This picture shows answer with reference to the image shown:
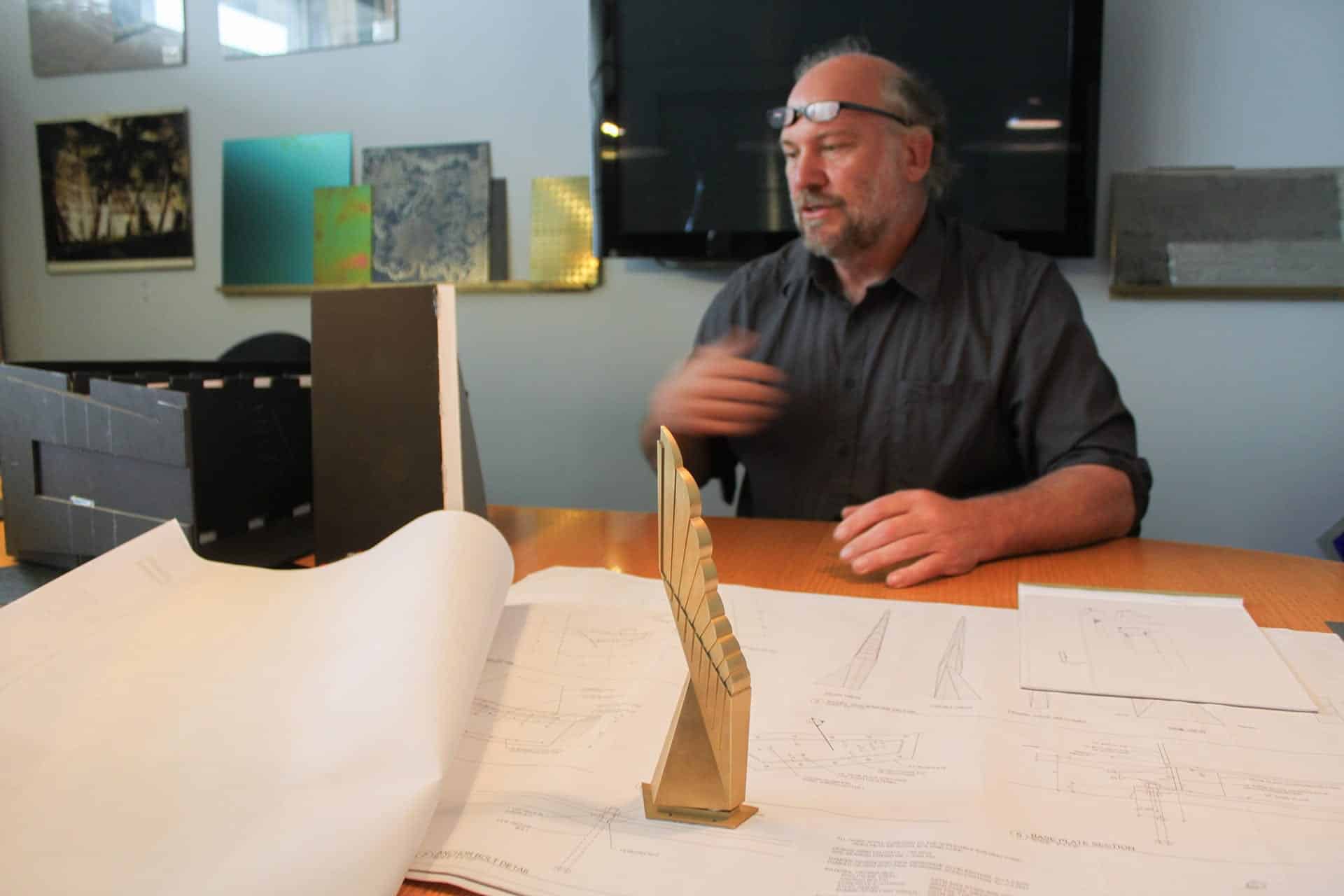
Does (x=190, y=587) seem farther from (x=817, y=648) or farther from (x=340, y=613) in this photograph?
(x=817, y=648)

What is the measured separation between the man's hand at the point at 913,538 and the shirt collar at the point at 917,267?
60cm

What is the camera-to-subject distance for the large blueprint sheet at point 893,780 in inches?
15.9

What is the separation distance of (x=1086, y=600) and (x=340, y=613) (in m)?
0.60

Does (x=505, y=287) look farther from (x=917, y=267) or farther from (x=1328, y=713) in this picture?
(x=1328, y=713)

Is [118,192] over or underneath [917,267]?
over

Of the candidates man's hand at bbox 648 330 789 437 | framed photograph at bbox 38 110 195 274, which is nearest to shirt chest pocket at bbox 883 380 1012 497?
man's hand at bbox 648 330 789 437

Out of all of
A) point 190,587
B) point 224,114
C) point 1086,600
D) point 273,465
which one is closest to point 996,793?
point 1086,600

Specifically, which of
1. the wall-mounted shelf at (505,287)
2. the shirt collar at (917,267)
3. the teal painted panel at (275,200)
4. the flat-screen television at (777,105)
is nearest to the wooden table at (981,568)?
the shirt collar at (917,267)

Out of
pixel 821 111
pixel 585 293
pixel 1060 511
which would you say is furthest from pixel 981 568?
pixel 585 293

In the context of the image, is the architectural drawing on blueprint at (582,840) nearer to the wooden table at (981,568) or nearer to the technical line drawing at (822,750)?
the technical line drawing at (822,750)

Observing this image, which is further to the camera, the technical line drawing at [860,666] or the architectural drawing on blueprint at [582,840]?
the technical line drawing at [860,666]

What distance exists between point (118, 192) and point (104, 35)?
445 mm

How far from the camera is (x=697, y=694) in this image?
18.0 inches

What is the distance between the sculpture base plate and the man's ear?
133 cm
